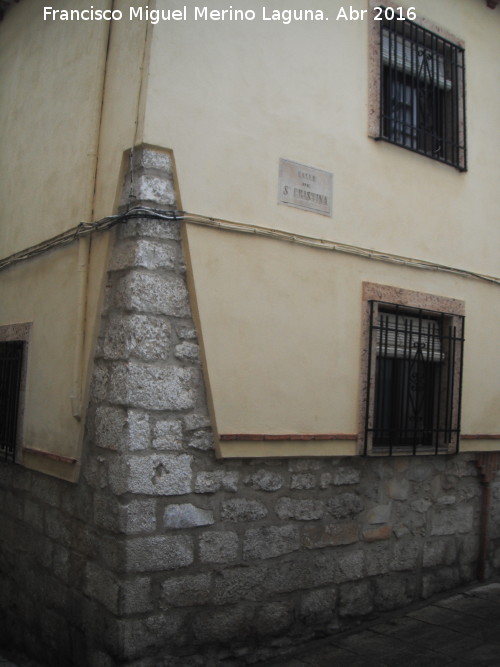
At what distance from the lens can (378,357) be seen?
560cm

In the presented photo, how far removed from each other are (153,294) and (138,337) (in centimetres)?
28

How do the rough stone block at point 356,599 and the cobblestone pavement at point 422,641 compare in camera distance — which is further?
the rough stone block at point 356,599

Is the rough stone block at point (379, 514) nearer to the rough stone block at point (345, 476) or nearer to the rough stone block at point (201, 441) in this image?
the rough stone block at point (345, 476)

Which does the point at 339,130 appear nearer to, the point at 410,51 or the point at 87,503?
the point at 410,51

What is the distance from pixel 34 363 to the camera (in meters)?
5.32

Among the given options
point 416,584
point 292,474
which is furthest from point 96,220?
point 416,584

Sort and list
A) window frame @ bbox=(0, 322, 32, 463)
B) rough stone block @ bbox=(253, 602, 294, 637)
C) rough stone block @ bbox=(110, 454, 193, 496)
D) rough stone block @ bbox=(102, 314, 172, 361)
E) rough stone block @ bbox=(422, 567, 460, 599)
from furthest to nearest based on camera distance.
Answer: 1. rough stone block @ bbox=(422, 567, 460, 599)
2. window frame @ bbox=(0, 322, 32, 463)
3. rough stone block @ bbox=(253, 602, 294, 637)
4. rough stone block @ bbox=(102, 314, 172, 361)
5. rough stone block @ bbox=(110, 454, 193, 496)

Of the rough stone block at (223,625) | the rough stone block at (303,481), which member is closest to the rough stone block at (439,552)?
the rough stone block at (303,481)

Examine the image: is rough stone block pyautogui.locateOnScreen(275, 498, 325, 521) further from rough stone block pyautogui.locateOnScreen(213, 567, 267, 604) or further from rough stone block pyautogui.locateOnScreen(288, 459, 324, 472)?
rough stone block pyautogui.locateOnScreen(213, 567, 267, 604)

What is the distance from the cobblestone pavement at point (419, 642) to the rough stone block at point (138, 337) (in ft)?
7.05

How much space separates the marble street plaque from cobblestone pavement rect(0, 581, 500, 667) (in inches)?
119

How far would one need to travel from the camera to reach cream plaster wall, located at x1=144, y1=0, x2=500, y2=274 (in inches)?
180

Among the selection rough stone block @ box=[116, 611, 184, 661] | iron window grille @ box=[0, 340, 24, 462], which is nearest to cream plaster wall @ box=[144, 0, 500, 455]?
rough stone block @ box=[116, 611, 184, 661]

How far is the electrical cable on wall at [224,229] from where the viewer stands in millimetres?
4406
